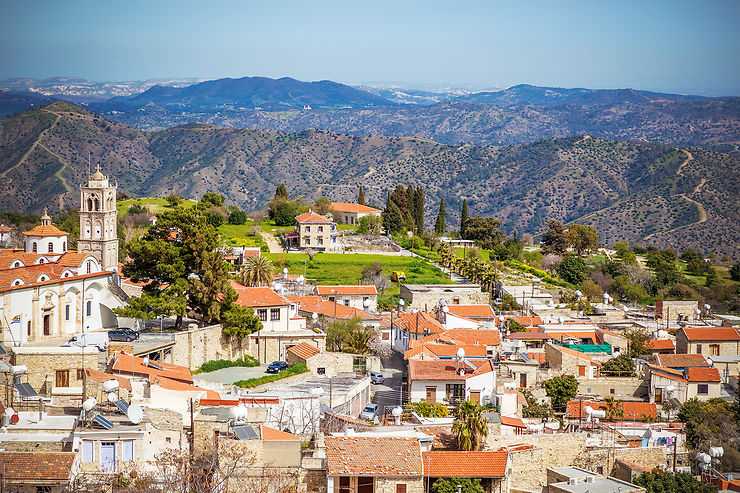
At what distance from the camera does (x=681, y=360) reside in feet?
123

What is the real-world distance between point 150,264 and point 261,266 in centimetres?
1047

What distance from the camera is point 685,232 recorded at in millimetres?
121750

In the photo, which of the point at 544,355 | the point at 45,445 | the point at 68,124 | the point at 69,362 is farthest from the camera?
the point at 68,124

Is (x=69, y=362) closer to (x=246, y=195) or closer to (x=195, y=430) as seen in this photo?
(x=195, y=430)

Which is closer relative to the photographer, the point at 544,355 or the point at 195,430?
the point at 195,430

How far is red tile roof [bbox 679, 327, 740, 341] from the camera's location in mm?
41312

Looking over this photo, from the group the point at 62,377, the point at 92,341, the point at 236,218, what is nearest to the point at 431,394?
the point at 92,341

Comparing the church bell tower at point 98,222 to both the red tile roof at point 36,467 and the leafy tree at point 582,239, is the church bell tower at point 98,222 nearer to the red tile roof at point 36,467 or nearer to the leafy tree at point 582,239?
the red tile roof at point 36,467

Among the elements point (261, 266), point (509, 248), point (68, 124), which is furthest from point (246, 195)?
point (261, 266)

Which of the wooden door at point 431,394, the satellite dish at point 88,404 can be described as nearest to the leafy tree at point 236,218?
the wooden door at point 431,394

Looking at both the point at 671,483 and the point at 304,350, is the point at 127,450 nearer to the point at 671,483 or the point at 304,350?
the point at 671,483

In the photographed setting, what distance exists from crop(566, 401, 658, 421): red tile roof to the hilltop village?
0.24 ft

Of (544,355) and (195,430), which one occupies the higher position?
(195,430)

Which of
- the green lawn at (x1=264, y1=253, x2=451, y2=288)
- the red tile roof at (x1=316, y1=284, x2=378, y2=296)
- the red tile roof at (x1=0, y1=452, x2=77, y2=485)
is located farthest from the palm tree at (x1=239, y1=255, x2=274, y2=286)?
the red tile roof at (x1=0, y1=452, x2=77, y2=485)
